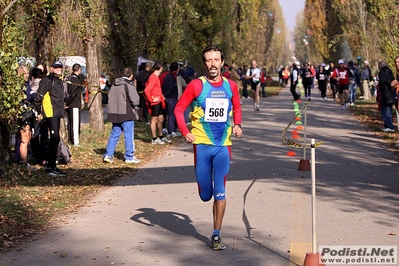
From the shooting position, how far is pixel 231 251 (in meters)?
7.85

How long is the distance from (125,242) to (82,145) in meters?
10.2

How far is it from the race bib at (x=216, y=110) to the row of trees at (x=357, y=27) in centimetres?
1806

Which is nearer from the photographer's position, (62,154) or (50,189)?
(50,189)

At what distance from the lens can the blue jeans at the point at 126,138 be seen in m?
15.6

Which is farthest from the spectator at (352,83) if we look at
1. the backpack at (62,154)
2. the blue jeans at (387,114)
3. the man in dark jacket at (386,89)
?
the backpack at (62,154)

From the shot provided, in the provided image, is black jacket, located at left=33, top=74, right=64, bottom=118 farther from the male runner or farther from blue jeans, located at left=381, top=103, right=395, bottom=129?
blue jeans, located at left=381, top=103, right=395, bottom=129

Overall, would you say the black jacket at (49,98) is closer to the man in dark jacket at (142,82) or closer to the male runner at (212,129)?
the male runner at (212,129)

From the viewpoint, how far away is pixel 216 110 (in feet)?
26.6

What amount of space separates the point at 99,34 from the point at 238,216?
44.4ft

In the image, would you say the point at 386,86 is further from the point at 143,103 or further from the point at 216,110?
the point at 216,110

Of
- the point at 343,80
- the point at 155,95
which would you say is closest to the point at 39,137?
the point at 155,95

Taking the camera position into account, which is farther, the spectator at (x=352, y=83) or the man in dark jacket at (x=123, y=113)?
the spectator at (x=352, y=83)

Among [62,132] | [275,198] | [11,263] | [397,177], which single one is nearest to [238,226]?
[275,198]

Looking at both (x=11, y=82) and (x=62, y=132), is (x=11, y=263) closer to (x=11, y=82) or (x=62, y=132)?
(x=11, y=82)
